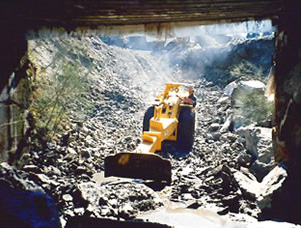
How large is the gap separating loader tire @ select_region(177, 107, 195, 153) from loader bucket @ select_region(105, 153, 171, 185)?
2656 millimetres

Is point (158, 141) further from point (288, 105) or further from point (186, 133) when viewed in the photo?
point (288, 105)

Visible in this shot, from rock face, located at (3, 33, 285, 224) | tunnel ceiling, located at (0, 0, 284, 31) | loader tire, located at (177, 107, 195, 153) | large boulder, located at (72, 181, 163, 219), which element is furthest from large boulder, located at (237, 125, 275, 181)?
tunnel ceiling, located at (0, 0, 284, 31)

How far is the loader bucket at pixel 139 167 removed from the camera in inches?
223

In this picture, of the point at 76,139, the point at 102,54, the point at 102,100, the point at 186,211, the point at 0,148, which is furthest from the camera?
the point at 102,54

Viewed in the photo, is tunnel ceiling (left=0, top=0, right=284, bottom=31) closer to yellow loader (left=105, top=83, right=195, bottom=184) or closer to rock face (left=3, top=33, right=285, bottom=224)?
rock face (left=3, top=33, right=285, bottom=224)

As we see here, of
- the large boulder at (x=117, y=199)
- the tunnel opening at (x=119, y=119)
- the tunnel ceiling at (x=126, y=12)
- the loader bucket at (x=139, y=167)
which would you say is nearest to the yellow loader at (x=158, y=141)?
the loader bucket at (x=139, y=167)

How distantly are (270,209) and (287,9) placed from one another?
2.56 metres

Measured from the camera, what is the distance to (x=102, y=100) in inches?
515

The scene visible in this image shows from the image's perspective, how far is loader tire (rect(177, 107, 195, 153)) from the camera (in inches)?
327

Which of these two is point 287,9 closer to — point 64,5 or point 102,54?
point 64,5

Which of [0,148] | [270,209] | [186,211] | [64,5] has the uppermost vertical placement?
[64,5]

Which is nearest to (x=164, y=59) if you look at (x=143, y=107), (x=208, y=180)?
(x=143, y=107)

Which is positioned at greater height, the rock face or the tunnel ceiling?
the tunnel ceiling

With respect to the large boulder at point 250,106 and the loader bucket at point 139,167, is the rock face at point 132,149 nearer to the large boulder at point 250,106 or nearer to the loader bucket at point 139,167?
the loader bucket at point 139,167
